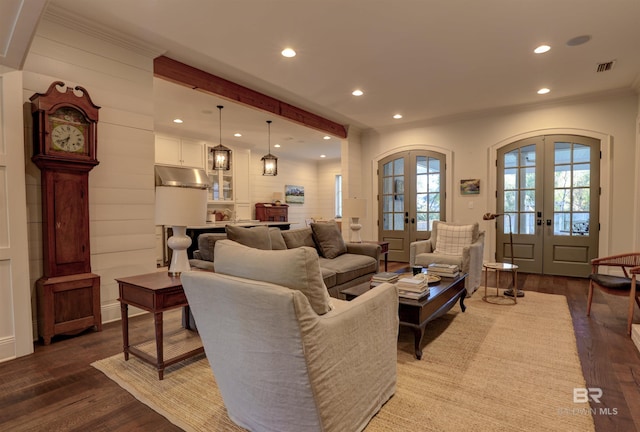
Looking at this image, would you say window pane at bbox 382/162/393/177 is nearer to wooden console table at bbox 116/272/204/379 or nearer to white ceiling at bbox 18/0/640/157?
white ceiling at bbox 18/0/640/157

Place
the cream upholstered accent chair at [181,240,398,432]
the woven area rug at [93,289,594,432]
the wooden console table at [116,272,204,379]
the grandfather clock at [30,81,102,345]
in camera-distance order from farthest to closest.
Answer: the grandfather clock at [30,81,102,345], the wooden console table at [116,272,204,379], the woven area rug at [93,289,594,432], the cream upholstered accent chair at [181,240,398,432]

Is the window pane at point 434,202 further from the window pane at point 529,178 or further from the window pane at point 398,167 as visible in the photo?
the window pane at point 529,178

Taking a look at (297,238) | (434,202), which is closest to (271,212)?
(434,202)

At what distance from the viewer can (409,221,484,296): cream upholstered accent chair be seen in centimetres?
415

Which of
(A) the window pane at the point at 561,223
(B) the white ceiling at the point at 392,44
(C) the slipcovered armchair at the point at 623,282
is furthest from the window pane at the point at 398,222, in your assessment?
(C) the slipcovered armchair at the point at 623,282

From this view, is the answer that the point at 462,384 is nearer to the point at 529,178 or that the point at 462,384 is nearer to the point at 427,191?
the point at 529,178

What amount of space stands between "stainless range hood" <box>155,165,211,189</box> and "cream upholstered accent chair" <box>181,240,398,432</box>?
492 centimetres

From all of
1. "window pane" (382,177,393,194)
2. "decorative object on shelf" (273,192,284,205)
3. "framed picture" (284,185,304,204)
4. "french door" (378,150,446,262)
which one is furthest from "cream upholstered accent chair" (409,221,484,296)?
"framed picture" (284,185,304,204)

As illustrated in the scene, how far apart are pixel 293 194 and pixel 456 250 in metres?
5.99

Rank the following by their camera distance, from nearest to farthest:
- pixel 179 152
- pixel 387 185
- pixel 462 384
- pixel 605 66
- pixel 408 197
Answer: pixel 462 384, pixel 605 66, pixel 408 197, pixel 179 152, pixel 387 185

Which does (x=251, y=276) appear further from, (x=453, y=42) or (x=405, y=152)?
(x=405, y=152)

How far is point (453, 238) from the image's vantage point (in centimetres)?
461

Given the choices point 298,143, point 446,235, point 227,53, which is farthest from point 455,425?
point 298,143

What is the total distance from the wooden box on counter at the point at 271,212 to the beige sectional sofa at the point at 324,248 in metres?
4.20
